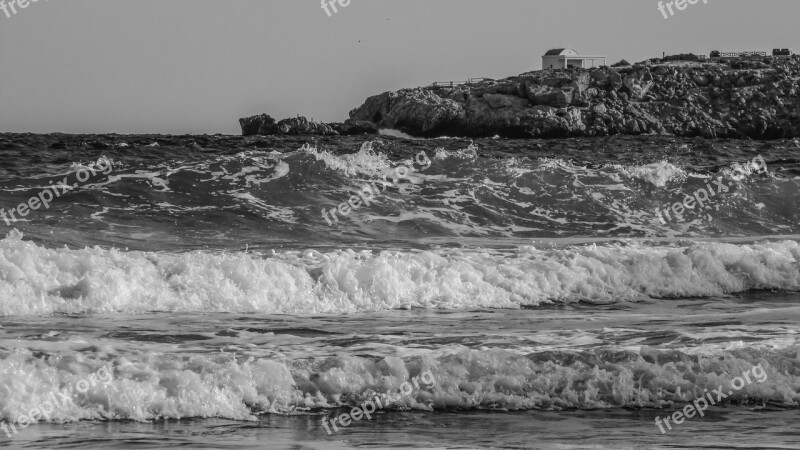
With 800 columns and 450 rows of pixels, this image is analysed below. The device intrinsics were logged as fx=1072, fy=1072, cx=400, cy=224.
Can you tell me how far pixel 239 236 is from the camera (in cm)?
1655

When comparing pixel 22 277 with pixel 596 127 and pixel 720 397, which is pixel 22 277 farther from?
pixel 596 127

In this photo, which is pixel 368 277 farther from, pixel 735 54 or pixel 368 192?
pixel 735 54

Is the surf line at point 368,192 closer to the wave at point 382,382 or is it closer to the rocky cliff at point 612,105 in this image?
the wave at point 382,382

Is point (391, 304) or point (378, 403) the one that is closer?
point (378, 403)

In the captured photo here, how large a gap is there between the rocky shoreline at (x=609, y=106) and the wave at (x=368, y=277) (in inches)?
2531

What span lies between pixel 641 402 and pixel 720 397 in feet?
2.08

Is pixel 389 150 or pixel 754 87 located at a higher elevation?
pixel 754 87

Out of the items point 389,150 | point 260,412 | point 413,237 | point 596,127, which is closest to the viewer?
point 260,412

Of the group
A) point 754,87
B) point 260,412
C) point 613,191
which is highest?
point 754,87

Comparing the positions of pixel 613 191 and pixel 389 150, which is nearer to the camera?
pixel 613 191

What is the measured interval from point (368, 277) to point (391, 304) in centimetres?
53

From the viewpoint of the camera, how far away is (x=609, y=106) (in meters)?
83.2

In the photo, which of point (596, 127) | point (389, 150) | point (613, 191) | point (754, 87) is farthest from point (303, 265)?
point (754, 87)

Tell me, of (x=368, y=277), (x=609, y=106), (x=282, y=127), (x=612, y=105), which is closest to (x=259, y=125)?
(x=282, y=127)
